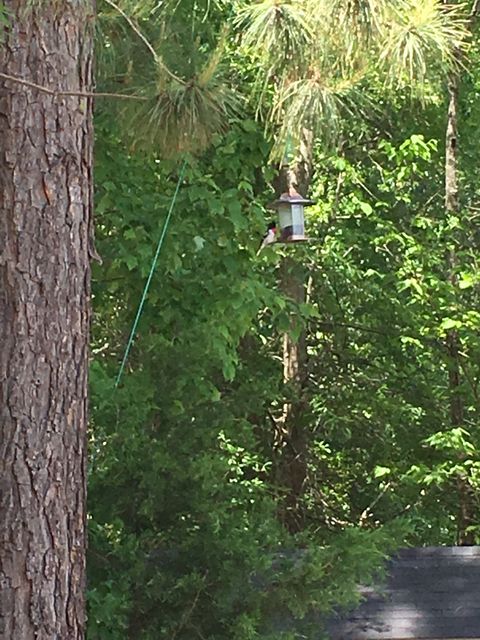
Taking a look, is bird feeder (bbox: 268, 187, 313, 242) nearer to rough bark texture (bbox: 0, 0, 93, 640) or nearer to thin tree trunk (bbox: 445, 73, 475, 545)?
rough bark texture (bbox: 0, 0, 93, 640)

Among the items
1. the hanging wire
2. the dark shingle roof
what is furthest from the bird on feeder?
the dark shingle roof

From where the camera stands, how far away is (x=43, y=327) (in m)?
3.35

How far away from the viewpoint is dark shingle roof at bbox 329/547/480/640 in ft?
20.2

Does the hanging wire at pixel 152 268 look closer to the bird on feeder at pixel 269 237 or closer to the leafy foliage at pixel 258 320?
the leafy foliage at pixel 258 320

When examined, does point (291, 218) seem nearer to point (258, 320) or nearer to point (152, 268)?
point (152, 268)

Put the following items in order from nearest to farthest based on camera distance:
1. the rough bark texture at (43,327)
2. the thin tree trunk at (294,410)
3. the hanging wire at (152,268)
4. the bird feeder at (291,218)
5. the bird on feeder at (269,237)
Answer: the rough bark texture at (43,327) → the hanging wire at (152,268) → the bird feeder at (291,218) → the bird on feeder at (269,237) → the thin tree trunk at (294,410)

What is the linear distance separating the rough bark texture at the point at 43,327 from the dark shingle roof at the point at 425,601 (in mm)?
3004

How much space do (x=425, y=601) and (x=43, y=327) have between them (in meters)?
3.69

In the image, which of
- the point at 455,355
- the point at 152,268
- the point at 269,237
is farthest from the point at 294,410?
the point at 152,268

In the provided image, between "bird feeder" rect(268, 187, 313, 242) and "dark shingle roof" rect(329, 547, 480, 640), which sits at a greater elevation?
"bird feeder" rect(268, 187, 313, 242)

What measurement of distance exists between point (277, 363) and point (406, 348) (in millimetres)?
953

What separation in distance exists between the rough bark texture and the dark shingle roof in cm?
300

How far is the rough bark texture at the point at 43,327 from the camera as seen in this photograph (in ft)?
10.7

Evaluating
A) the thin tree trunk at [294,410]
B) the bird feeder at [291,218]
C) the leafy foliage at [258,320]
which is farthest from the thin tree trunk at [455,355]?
the bird feeder at [291,218]
